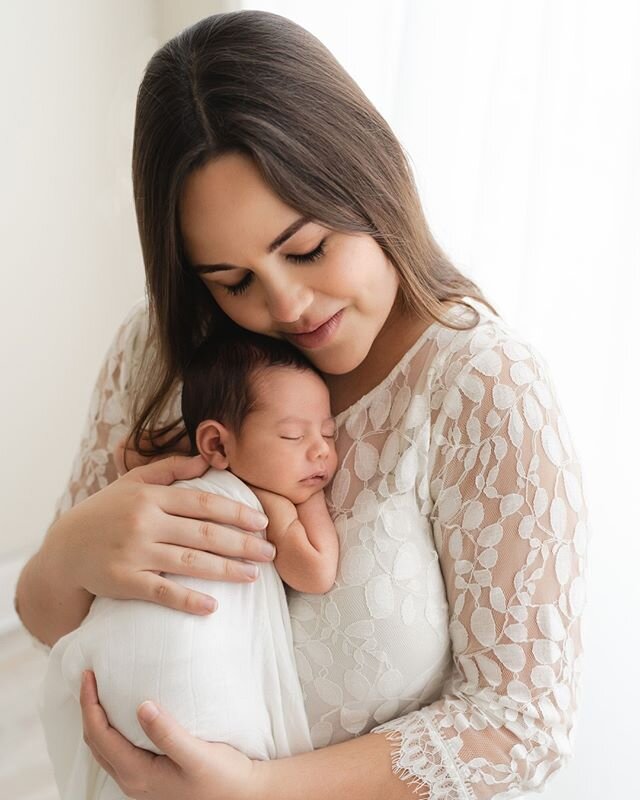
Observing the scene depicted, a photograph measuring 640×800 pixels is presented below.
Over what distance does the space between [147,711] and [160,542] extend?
0.22 meters

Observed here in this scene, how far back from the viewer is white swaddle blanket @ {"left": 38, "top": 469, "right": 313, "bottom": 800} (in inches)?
46.2

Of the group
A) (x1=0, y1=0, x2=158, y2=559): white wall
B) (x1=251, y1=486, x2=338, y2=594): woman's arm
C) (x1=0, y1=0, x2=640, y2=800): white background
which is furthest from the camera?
(x1=0, y1=0, x2=158, y2=559): white wall

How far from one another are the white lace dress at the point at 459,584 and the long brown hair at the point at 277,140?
15 cm

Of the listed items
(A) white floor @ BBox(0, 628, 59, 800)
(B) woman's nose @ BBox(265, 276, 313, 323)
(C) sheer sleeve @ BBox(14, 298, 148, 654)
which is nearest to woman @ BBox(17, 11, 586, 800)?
(B) woman's nose @ BBox(265, 276, 313, 323)

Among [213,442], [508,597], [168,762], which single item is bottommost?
[168,762]

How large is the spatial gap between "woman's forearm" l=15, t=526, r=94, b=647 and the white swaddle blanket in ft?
0.28

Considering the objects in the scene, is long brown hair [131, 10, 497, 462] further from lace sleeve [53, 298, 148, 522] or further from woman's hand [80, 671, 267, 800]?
woman's hand [80, 671, 267, 800]

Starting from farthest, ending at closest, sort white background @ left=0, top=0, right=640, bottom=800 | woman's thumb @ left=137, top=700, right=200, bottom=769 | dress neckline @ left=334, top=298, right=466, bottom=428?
white background @ left=0, top=0, right=640, bottom=800, dress neckline @ left=334, top=298, right=466, bottom=428, woman's thumb @ left=137, top=700, right=200, bottom=769

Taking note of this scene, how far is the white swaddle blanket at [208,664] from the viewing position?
1174 millimetres

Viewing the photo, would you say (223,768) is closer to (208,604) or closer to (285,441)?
(208,604)

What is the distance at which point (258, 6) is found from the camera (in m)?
2.37

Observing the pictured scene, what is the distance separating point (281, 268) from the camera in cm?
127

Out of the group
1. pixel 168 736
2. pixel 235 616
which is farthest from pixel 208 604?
pixel 168 736

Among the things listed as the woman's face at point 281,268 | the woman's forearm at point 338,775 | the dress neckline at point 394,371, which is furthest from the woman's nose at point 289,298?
the woman's forearm at point 338,775
